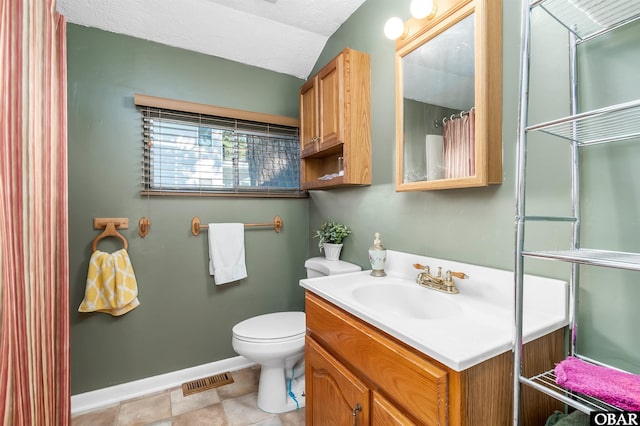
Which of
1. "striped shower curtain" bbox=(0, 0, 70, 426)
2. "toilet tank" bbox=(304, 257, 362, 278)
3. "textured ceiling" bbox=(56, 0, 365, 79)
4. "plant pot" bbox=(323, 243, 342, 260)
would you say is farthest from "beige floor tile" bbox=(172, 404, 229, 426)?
"textured ceiling" bbox=(56, 0, 365, 79)

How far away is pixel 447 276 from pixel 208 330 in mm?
1709

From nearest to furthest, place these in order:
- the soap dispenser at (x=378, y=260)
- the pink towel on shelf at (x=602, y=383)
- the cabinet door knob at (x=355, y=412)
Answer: the pink towel on shelf at (x=602, y=383) < the cabinet door knob at (x=355, y=412) < the soap dispenser at (x=378, y=260)

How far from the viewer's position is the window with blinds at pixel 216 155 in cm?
194

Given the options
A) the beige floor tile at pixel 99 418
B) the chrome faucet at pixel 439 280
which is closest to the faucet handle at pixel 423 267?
the chrome faucet at pixel 439 280

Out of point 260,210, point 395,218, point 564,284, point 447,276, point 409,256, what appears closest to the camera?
point 564,284

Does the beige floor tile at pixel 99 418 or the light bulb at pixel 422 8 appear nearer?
the light bulb at pixel 422 8

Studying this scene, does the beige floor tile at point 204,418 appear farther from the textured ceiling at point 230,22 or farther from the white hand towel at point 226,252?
the textured ceiling at point 230,22

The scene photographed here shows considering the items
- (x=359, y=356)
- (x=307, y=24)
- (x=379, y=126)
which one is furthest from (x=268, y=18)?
(x=359, y=356)

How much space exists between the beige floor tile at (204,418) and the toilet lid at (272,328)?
465 millimetres

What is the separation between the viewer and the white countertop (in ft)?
2.45

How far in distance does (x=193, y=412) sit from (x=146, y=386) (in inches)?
17.4

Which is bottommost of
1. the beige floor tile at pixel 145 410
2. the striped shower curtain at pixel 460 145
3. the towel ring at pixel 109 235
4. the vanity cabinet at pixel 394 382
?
the beige floor tile at pixel 145 410

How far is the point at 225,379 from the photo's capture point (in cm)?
204

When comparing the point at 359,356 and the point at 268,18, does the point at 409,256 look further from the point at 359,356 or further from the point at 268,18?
the point at 268,18
